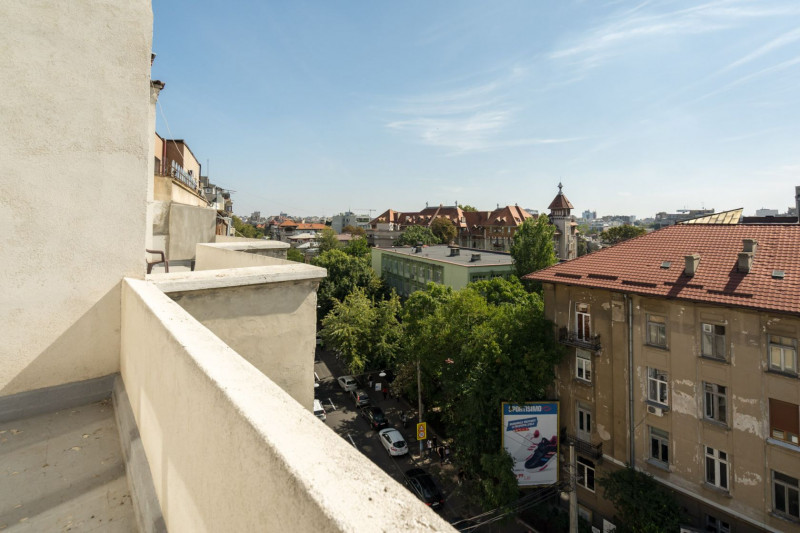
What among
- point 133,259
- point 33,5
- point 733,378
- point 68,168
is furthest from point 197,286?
point 733,378

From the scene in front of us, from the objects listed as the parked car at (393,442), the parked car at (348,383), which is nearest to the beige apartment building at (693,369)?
the parked car at (393,442)

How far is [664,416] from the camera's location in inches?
538

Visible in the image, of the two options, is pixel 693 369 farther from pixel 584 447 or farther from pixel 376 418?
pixel 376 418

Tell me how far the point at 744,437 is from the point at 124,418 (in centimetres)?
1608

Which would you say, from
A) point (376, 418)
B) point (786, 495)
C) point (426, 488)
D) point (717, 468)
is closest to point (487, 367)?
point (426, 488)

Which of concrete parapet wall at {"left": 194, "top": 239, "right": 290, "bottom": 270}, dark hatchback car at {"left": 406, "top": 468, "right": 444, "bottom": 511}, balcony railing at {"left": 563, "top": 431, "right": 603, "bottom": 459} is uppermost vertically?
concrete parapet wall at {"left": 194, "top": 239, "right": 290, "bottom": 270}

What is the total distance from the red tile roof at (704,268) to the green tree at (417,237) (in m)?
48.5

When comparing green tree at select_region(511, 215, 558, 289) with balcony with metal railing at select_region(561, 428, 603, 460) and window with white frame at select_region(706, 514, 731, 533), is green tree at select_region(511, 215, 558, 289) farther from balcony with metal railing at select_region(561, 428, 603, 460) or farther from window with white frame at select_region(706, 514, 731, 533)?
window with white frame at select_region(706, 514, 731, 533)

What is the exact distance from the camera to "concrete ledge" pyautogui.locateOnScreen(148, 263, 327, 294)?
428 centimetres

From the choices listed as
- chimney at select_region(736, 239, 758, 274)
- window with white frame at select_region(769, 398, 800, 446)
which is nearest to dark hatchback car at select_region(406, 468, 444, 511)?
window with white frame at select_region(769, 398, 800, 446)

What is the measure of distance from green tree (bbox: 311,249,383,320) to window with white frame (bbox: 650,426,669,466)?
2848 cm

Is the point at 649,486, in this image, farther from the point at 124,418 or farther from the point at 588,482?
the point at 124,418

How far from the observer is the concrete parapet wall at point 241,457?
1005mm

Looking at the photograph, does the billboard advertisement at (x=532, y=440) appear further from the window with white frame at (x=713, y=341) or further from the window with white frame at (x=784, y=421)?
the window with white frame at (x=784, y=421)
